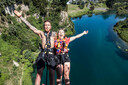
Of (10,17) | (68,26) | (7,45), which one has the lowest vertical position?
(7,45)

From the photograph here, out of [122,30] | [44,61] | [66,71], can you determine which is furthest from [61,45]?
[122,30]

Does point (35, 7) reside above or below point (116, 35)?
above

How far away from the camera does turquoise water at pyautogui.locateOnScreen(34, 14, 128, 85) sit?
→ 26641 mm

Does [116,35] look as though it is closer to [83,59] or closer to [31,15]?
[83,59]

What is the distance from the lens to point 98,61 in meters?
32.0

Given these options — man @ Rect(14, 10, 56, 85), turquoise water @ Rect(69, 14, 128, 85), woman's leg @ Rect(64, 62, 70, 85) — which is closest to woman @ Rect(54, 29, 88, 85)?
woman's leg @ Rect(64, 62, 70, 85)

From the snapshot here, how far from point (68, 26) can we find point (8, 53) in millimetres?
30069

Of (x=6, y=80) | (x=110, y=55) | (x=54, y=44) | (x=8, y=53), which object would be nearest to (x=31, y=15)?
(x=8, y=53)

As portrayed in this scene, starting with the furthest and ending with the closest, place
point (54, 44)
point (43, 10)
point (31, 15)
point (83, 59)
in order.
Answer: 1. point (43, 10)
2. point (31, 15)
3. point (83, 59)
4. point (54, 44)

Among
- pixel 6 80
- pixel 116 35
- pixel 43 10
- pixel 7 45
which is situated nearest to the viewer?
pixel 6 80

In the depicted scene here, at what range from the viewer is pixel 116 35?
4603 cm

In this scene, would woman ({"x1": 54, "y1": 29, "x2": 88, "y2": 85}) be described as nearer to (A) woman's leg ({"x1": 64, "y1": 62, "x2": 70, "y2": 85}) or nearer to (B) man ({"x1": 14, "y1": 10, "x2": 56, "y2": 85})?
(A) woman's leg ({"x1": 64, "y1": 62, "x2": 70, "y2": 85})

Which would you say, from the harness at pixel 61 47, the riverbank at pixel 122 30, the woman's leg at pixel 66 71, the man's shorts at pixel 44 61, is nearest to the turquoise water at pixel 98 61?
the riverbank at pixel 122 30

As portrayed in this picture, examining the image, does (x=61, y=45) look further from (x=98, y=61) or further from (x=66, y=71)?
(x=98, y=61)
